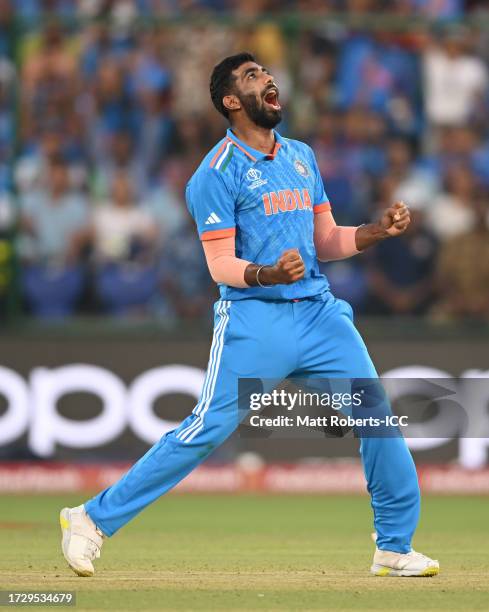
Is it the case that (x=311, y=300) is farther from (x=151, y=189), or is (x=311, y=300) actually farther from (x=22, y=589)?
(x=151, y=189)

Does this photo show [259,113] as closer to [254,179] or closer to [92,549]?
[254,179]

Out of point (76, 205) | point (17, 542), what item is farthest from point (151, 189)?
point (17, 542)

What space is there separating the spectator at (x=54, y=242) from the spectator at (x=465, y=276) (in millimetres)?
3013

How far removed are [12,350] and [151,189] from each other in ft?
5.78

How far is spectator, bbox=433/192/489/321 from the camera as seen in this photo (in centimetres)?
1145

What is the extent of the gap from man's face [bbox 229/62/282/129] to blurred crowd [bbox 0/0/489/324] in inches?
204

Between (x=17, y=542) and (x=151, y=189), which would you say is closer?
(x=17, y=542)

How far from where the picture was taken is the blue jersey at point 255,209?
5.84 metres

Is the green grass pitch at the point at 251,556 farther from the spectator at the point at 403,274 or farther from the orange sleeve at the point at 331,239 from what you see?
the spectator at the point at 403,274

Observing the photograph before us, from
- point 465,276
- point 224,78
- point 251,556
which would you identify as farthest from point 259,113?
point 465,276

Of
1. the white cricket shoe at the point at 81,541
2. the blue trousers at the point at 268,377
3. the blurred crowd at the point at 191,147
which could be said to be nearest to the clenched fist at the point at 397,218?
the blue trousers at the point at 268,377

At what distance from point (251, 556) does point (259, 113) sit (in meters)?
2.29

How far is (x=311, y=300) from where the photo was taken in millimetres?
5922

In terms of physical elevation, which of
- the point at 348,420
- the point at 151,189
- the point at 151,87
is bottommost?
the point at 348,420
